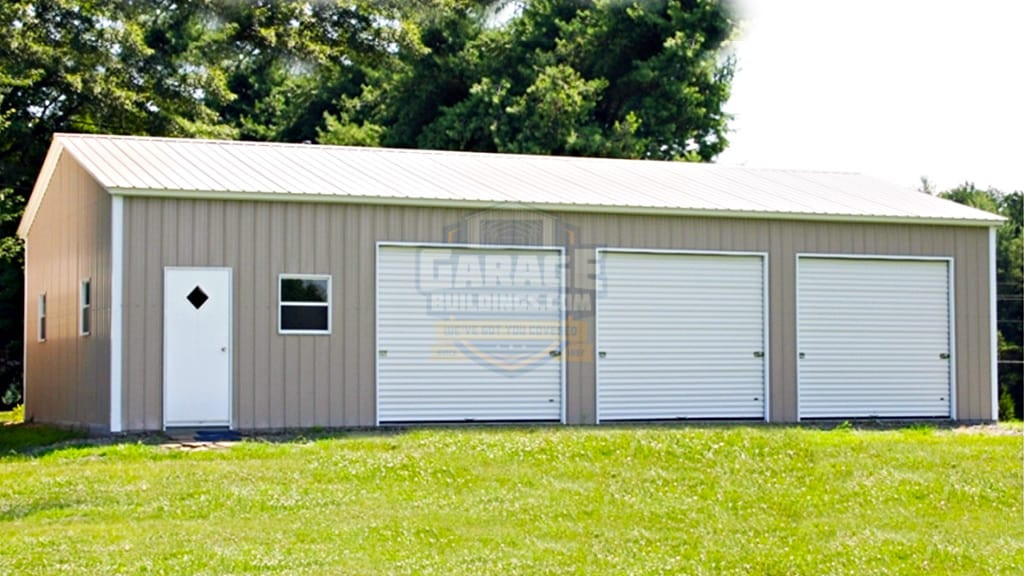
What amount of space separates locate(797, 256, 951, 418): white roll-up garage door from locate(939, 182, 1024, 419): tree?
2271 cm

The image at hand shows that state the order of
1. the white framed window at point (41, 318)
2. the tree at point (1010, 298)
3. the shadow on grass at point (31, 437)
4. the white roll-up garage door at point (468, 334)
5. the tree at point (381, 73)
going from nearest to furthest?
1. the shadow on grass at point (31, 437)
2. the white roll-up garage door at point (468, 334)
3. the white framed window at point (41, 318)
4. the tree at point (381, 73)
5. the tree at point (1010, 298)

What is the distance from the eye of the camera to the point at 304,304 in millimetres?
18578

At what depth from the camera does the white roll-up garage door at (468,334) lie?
1905 cm

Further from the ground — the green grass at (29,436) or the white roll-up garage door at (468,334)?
the white roll-up garage door at (468,334)

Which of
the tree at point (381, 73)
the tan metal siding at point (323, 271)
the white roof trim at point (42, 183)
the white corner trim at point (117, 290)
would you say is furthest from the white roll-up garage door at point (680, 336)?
the tree at point (381, 73)

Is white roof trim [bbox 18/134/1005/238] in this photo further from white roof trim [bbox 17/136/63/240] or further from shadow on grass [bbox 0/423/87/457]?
shadow on grass [bbox 0/423/87/457]

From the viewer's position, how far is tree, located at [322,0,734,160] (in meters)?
36.3

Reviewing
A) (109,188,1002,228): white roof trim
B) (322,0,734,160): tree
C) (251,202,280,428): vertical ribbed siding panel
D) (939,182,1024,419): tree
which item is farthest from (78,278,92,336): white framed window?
(939,182,1024,419): tree

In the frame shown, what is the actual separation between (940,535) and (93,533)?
6.73 m

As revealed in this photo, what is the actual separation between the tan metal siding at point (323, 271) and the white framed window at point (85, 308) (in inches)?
65.8

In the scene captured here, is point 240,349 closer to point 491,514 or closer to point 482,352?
point 482,352

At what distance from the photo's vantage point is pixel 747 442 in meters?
15.0

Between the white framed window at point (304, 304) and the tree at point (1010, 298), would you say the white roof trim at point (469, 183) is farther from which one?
the tree at point (1010, 298)

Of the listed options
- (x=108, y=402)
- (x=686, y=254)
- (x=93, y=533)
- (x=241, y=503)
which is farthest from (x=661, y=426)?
(x=93, y=533)
